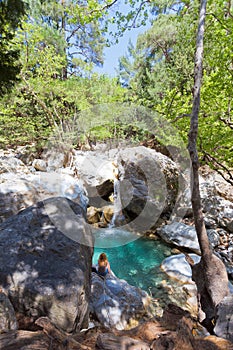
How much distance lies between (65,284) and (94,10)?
3.90 metres

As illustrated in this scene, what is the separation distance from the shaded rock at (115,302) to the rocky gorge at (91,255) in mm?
16

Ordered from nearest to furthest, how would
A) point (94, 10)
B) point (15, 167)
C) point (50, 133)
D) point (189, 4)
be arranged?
point (94, 10), point (189, 4), point (15, 167), point (50, 133)

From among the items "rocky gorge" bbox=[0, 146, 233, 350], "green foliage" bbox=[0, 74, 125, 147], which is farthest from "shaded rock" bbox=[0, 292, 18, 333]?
"green foliage" bbox=[0, 74, 125, 147]

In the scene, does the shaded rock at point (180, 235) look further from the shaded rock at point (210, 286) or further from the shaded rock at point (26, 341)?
the shaded rock at point (26, 341)

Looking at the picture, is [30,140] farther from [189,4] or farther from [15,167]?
[189,4]

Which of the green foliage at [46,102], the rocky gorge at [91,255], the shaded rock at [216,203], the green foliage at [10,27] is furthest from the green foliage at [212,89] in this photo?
the green foliage at [46,102]

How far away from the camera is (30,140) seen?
1084cm

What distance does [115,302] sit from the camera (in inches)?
131

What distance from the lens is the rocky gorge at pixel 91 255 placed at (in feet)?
4.56

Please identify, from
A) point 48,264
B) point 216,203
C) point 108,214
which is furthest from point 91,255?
point 216,203

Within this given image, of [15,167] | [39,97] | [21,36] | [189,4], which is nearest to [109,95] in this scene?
[39,97]

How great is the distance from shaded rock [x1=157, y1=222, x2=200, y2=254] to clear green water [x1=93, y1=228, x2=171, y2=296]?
271 mm

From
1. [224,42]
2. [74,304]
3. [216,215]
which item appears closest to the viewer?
[74,304]

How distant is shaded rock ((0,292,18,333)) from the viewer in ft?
5.07
